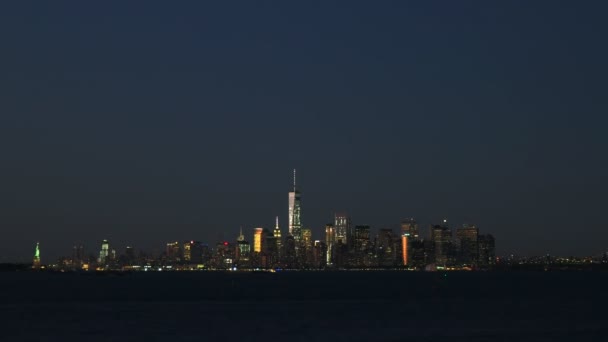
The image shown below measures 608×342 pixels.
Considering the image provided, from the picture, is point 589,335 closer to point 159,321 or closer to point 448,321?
point 448,321

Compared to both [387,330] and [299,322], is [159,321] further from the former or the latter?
[387,330]

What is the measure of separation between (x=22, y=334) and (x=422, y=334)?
38.1m

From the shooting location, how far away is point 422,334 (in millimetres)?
88375

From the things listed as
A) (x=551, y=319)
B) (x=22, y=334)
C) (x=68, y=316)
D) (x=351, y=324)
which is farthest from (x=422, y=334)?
(x=68, y=316)

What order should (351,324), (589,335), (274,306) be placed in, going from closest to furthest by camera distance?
(589,335)
(351,324)
(274,306)

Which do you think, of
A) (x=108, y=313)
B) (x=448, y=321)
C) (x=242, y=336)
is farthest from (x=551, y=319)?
(x=108, y=313)

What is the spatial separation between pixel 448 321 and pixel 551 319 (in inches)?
495

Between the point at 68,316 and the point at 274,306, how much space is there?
3348cm

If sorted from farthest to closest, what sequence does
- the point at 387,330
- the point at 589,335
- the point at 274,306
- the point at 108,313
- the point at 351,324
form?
the point at 274,306 → the point at 108,313 → the point at 351,324 → the point at 387,330 → the point at 589,335

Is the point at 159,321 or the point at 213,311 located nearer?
the point at 159,321

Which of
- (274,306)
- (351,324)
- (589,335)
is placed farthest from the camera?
(274,306)

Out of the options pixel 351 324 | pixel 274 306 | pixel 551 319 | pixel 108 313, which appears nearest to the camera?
pixel 351 324

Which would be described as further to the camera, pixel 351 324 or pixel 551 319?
pixel 551 319

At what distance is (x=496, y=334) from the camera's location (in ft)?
288
